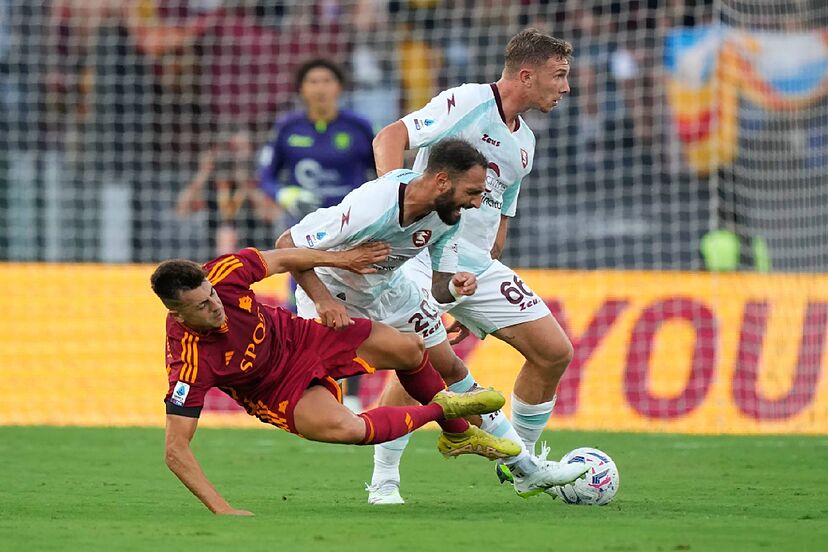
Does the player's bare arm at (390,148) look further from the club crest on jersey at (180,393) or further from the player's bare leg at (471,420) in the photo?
the club crest on jersey at (180,393)

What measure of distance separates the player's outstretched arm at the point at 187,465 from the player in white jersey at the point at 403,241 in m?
0.85

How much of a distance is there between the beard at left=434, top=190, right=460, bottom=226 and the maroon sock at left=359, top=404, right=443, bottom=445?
831 millimetres

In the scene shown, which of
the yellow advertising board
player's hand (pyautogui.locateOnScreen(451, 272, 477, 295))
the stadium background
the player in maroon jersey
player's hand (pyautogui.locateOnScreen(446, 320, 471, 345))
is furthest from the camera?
the stadium background

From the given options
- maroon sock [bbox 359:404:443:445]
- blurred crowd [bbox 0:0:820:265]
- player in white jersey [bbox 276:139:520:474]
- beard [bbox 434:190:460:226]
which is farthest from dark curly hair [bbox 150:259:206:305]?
blurred crowd [bbox 0:0:820:265]

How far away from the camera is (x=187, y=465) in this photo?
594 centimetres

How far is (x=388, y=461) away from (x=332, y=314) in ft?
3.09

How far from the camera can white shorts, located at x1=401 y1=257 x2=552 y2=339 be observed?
7.26 metres

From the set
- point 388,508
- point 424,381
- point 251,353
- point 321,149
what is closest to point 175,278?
point 251,353

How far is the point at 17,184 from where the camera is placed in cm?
1453

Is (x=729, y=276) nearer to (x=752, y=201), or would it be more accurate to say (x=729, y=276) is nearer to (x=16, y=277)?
(x=752, y=201)

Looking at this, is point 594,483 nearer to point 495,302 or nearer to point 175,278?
point 495,302

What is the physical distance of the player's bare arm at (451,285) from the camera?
6633 millimetres

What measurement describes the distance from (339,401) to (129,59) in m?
9.85

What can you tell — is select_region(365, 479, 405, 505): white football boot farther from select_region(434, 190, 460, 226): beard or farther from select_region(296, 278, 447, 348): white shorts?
select_region(434, 190, 460, 226): beard
